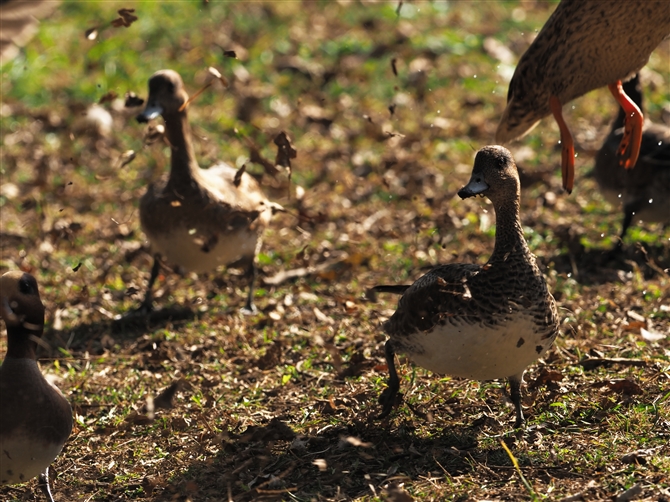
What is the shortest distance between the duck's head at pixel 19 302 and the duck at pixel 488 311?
1727 millimetres

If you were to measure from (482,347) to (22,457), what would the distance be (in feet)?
6.72

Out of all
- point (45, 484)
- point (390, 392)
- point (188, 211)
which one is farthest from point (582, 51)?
point (45, 484)

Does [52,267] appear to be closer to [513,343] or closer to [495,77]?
[513,343]

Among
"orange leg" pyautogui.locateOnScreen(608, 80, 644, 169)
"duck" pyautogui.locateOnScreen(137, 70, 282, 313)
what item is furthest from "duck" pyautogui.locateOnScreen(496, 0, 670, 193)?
"duck" pyautogui.locateOnScreen(137, 70, 282, 313)

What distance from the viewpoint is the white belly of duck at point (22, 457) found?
162 inches

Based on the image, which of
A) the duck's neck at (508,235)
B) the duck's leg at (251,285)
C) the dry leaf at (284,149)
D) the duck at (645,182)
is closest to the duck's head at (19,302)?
the dry leaf at (284,149)

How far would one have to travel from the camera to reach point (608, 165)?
7.32 meters

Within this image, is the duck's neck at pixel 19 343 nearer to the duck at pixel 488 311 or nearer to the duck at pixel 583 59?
the duck at pixel 488 311

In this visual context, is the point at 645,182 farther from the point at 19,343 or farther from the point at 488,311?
the point at 19,343

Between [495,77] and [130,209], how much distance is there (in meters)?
4.40

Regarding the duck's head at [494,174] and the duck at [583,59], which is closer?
the duck's head at [494,174]

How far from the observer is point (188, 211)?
6.58 metres

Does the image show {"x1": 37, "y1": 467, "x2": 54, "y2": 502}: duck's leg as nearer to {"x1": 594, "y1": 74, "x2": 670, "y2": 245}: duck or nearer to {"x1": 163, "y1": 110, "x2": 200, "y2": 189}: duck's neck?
{"x1": 163, "y1": 110, "x2": 200, "y2": 189}: duck's neck

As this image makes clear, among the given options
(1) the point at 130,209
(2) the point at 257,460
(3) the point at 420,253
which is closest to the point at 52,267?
(1) the point at 130,209
